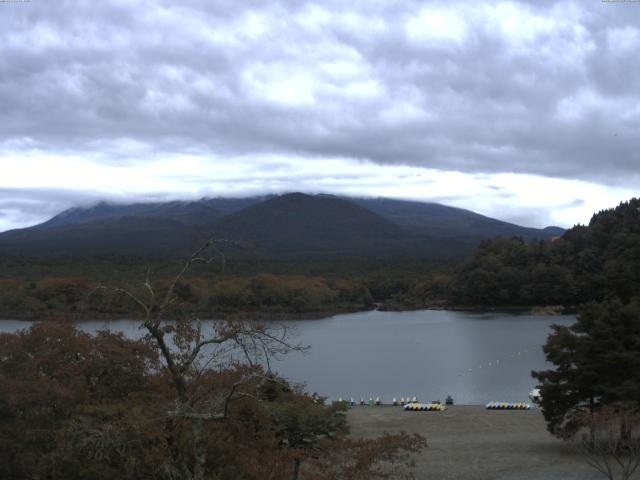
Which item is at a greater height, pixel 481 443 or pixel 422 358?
pixel 481 443

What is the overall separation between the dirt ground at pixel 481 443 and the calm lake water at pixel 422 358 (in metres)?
3.52

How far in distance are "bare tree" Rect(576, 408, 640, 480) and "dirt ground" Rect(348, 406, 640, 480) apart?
1.29 ft

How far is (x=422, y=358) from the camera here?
34.2 meters

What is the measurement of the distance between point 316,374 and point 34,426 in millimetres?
22642

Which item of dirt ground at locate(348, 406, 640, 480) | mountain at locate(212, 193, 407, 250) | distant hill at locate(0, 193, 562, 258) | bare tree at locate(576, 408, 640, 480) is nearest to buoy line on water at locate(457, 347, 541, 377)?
dirt ground at locate(348, 406, 640, 480)

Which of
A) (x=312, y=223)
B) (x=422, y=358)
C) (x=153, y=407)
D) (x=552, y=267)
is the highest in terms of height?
(x=312, y=223)

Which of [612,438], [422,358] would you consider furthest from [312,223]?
[612,438]

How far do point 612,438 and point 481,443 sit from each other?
171 inches

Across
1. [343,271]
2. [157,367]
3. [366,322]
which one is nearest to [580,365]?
[157,367]

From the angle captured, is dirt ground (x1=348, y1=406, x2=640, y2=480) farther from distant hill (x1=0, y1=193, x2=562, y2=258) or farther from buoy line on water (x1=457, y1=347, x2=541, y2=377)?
distant hill (x1=0, y1=193, x2=562, y2=258)

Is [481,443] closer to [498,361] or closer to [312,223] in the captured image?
[498,361]

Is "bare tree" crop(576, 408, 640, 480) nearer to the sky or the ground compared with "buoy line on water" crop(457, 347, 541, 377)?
nearer to the sky

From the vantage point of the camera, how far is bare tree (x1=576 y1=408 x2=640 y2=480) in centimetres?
1155

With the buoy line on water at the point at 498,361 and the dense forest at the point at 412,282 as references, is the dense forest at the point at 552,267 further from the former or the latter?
the buoy line on water at the point at 498,361
